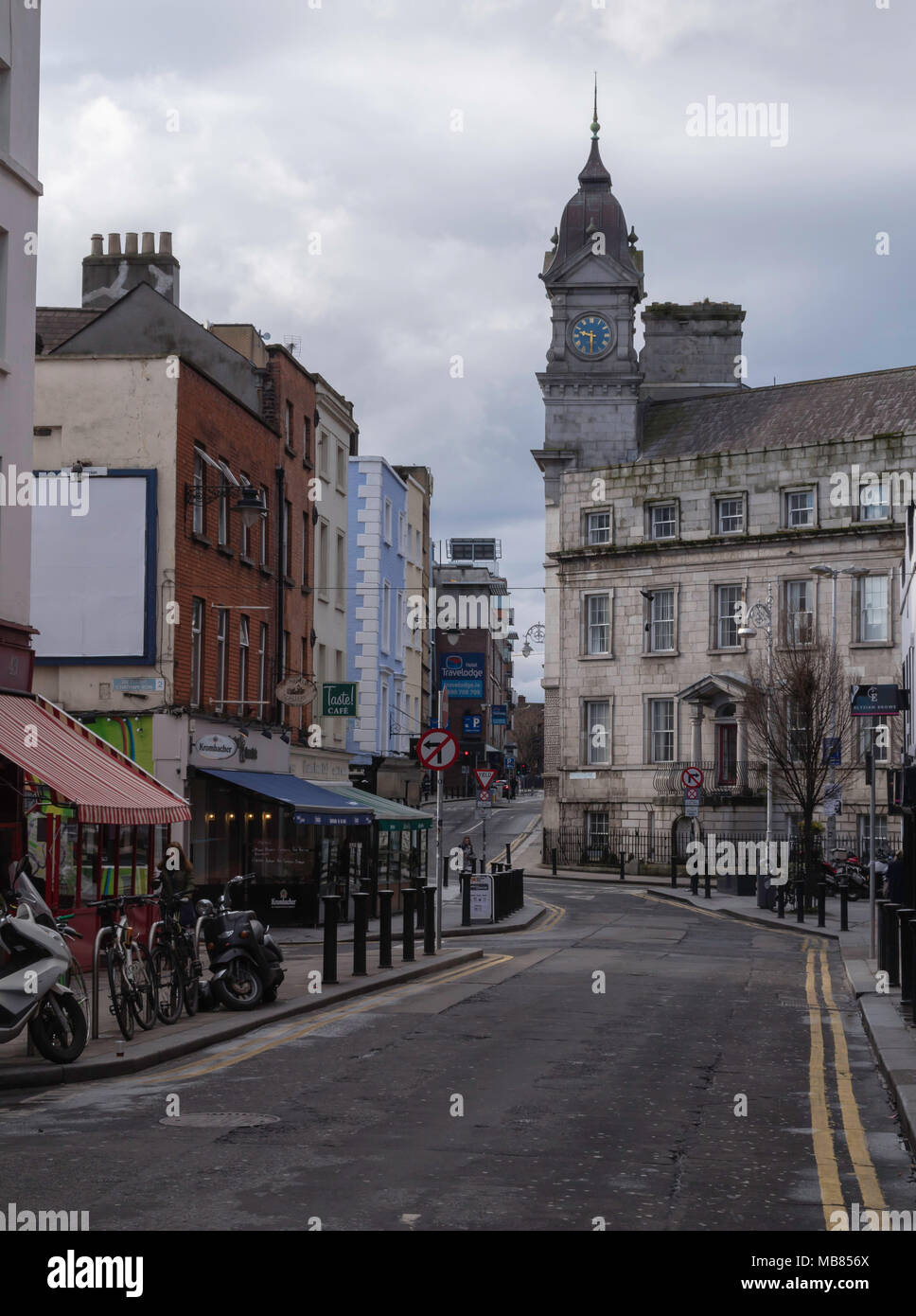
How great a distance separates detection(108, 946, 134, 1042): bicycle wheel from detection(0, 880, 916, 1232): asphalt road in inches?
29.1

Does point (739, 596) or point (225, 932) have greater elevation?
point (739, 596)

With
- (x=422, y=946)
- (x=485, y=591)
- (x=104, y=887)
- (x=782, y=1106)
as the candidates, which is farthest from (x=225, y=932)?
(x=485, y=591)

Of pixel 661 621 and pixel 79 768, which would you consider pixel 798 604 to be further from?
pixel 79 768

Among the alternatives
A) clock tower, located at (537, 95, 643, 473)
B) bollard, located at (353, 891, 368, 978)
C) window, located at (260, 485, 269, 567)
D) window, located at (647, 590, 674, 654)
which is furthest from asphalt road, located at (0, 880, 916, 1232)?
clock tower, located at (537, 95, 643, 473)

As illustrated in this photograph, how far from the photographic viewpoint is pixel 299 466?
130 ft

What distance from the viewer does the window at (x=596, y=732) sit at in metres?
64.5

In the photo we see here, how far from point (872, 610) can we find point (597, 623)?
1187 cm

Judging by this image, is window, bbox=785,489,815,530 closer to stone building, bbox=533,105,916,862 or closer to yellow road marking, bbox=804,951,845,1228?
stone building, bbox=533,105,916,862

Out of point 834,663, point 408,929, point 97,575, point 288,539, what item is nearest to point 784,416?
point 834,663

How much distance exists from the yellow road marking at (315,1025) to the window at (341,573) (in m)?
22.9

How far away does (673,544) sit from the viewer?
62844 mm

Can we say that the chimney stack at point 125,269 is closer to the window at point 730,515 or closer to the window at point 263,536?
the window at point 263,536
